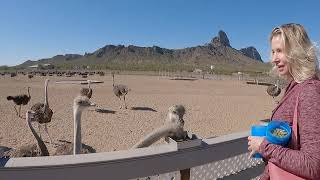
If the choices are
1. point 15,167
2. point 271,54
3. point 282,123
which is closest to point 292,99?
point 282,123

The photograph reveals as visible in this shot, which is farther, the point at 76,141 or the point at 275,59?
the point at 76,141

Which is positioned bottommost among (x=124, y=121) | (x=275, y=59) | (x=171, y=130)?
(x=124, y=121)

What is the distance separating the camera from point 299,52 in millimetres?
1979

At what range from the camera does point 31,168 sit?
218 cm

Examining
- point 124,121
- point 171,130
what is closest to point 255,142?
point 171,130

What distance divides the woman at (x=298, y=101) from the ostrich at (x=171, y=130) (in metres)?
0.73

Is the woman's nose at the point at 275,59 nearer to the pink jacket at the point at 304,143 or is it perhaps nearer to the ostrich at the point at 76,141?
the pink jacket at the point at 304,143

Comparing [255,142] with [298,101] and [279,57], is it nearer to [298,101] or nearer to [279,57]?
[298,101]

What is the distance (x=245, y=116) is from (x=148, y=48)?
173009 millimetres

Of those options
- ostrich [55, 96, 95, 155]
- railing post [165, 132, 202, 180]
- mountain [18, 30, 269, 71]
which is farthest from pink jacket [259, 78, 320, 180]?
mountain [18, 30, 269, 71]

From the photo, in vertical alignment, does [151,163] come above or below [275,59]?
below

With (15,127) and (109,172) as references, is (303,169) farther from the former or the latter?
(15,127)

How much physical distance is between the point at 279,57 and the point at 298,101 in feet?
1.01

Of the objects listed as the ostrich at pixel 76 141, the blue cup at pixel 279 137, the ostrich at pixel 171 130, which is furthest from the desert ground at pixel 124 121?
the blue cup at pixel 279 137
